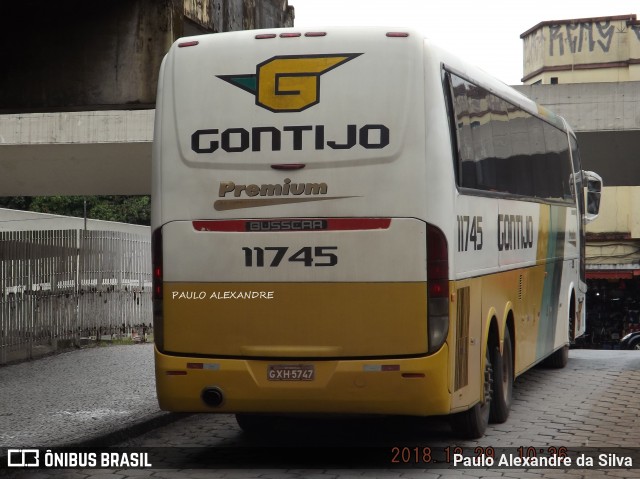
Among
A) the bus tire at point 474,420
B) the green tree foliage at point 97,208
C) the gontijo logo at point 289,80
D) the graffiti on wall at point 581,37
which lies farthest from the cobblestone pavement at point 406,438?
the green tree foliage at point 97,208

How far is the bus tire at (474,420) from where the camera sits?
9.80 m

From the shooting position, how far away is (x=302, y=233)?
8.59 metres

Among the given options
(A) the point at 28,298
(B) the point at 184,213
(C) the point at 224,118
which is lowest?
(A) the point at 28,298

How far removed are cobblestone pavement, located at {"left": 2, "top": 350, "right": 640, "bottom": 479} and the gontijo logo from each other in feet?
8.69

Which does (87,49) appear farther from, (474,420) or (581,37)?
(581,37)

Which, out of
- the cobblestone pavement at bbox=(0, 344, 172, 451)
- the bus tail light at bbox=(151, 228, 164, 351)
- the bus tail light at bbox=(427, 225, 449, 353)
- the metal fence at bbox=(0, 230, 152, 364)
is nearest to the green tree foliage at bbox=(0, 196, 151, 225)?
the metal fence at bbox=(0, 230, 152, 364)

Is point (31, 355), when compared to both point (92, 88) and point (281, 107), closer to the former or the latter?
point (92, 88)

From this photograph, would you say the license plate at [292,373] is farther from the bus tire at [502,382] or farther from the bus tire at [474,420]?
the bus tire at [502,382]

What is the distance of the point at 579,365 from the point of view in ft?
55.0

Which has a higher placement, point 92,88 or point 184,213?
point 92,88

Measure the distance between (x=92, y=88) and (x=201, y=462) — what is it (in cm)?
521

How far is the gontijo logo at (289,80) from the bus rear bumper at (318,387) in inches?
73.6

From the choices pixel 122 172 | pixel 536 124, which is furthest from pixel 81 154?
pixel 536 124

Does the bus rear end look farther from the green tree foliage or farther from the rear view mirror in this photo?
the green tree foliage
